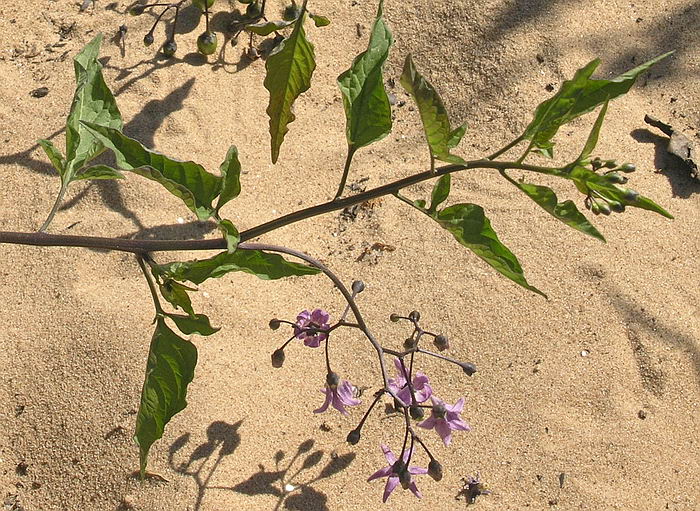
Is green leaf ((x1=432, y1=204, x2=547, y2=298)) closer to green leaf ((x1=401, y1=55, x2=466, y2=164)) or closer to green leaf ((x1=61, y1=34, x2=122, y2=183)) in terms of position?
green leaf ((x1=401, y1=55, x2=466, y2=164))

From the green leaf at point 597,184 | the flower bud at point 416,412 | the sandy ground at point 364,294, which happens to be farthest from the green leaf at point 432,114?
the sandy ground at point 364,294

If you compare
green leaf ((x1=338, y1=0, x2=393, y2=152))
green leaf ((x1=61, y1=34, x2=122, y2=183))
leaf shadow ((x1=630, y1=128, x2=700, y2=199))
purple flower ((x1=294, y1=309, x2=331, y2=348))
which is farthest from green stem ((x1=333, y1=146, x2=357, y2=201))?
leaf shadow ((x1=630, y1=128, x2=700, y2=199))

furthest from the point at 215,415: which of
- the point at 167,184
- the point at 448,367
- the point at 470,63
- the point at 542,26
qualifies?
the point at 542,26

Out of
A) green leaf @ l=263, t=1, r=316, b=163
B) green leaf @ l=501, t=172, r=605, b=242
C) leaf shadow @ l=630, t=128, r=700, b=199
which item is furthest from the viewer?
leaf shadow @ l=630, t=128, r=700, b=199

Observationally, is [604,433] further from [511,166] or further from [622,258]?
[511,166]

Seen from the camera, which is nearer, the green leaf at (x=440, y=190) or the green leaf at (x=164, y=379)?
the green leaf at (x=440, y=190)

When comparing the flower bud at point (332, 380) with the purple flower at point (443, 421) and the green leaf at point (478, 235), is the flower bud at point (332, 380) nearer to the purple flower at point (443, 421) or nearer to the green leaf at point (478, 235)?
the purple flower at point (443, 421)

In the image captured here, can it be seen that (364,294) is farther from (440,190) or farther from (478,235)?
(478,235)
